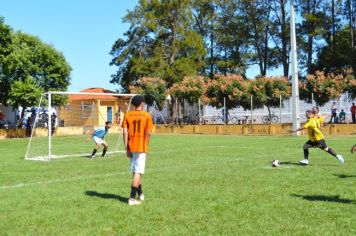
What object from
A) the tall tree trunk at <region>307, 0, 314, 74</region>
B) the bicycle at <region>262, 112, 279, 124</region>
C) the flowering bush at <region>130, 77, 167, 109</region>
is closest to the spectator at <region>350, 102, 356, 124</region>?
the bicycle at <region>262, 112, 279, 124</region>

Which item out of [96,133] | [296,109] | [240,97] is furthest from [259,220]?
[240,97]

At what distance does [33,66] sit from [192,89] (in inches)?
503

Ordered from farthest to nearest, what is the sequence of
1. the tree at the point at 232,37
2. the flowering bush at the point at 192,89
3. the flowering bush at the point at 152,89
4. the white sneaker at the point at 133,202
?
the tree at the point at 232,37
the flowering bush at the point at 152,89
the flowering bush at the point at 192,89
the white sneaker at the point at 133,202

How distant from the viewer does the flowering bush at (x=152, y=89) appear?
152ft

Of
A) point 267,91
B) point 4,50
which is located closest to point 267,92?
point 267,91

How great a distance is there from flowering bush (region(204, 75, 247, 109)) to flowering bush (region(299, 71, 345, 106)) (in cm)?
482

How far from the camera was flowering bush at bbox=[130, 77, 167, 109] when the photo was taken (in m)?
46.2

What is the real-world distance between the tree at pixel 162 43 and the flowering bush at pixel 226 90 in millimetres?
8170

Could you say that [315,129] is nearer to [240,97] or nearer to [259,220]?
[259,220]

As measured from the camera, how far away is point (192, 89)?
4219 cm

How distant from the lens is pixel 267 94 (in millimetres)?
38781

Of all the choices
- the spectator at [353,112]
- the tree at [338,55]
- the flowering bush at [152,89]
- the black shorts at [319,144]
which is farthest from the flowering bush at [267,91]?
the black shorts at [319,144]

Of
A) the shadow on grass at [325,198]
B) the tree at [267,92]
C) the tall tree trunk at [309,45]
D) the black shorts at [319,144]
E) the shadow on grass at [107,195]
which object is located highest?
the tall tree trunk at [309,45]

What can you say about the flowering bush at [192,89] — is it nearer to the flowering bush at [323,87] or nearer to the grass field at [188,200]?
the flowering bush at [323,87]
